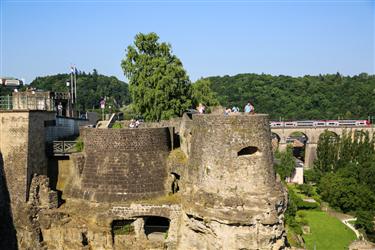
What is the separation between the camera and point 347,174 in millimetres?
56156

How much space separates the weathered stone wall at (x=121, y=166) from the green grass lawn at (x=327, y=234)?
69.3ft

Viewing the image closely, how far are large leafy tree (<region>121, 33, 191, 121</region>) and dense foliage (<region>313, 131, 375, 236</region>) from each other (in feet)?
77.1

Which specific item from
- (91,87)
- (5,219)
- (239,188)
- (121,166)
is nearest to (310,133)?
(121,166)

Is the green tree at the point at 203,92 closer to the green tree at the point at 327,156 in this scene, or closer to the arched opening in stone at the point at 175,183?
the green tree at the point at 327,156

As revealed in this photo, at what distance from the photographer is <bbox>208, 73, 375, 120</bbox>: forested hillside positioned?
390 feet

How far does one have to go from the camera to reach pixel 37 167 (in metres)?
27.9

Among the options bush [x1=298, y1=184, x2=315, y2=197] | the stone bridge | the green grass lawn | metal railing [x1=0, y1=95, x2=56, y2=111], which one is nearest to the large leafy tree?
metal railing [x1=0, y1=95, x2=56, y2=111]

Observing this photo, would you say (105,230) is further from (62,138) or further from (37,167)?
(62,138)

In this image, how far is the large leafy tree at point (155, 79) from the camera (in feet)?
136

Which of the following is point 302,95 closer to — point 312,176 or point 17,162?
point 312,176

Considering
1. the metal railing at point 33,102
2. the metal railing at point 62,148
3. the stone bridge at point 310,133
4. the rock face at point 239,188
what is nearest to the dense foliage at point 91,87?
the stone bridge at point 310,133

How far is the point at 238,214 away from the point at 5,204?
1559cm

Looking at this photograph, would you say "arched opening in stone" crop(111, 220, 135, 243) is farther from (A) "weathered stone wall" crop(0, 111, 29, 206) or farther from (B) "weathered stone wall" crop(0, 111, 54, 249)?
(A) "weathered stone wall" crop(0, 111, 29, 206)

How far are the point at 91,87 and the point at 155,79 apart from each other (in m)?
107
